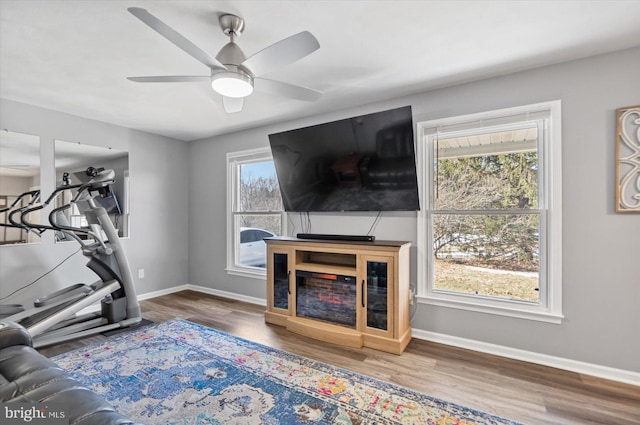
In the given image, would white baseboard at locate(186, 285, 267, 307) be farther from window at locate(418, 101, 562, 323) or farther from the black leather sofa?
the black leather sofa

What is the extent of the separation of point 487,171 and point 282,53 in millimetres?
2032

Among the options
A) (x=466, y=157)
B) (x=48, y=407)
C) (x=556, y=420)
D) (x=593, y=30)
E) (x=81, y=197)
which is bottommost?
(x=556, y=420)

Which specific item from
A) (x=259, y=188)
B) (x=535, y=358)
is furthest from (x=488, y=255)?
(x=259, y=188)

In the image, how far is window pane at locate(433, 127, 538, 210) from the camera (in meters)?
2.49

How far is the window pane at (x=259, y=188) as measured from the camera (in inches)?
155

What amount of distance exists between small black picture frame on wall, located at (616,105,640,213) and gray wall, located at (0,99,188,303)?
16.3 ft

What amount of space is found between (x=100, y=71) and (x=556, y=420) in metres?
4.00

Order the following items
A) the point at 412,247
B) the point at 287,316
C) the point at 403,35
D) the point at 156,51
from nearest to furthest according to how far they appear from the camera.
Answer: the point at 403,35 < the point at 156,51 < the point at 412,247 < the point at 287,316

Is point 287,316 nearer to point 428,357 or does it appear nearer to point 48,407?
point 428,357

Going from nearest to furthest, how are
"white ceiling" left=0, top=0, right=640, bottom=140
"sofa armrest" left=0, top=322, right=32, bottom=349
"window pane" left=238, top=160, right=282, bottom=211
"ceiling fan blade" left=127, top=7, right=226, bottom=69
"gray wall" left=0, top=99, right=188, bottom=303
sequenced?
"sofa armrest" left=0, top=322, right=32, bottom=349, "ceiling fan blade" left=127, top=7, right=226, bottom=69, "white ceiling" left=0, top=0, right=640, bottom=140, "gray wall" left=0, top=99, right=188, bottom=303, "window pane" left=238, top=160, right=282, bottom=211

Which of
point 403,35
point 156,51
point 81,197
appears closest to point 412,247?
point 403,35

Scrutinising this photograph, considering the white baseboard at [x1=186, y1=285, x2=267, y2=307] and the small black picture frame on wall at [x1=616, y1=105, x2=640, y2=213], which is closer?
the small black picture frame on wall at [x1=616, y1=105, x2=640, y2=213]

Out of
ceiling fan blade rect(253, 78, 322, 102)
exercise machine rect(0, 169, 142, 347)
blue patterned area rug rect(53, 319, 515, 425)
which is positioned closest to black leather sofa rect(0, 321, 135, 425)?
blue patterned area rug rect(53, 319, 515, 425)

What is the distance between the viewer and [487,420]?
68.0 inches
